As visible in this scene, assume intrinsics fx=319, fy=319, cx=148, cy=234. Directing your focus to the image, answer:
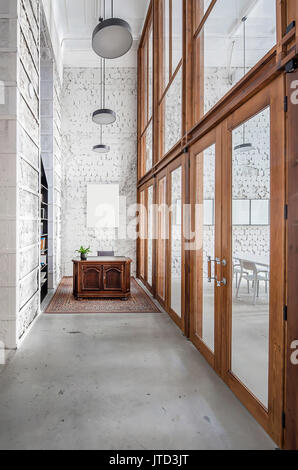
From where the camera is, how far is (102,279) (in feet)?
19.9

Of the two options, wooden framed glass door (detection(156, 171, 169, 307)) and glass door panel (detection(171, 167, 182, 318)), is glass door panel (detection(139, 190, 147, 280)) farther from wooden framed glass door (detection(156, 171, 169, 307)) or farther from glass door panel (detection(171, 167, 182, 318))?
glass door panel (detection(171, 167, 182, 318))

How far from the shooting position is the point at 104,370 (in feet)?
10.2

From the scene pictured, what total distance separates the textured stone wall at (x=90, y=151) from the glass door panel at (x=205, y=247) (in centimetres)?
523

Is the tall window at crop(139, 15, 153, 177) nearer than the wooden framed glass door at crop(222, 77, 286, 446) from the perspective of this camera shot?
No

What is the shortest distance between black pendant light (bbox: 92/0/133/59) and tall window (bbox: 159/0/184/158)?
0.78 metres

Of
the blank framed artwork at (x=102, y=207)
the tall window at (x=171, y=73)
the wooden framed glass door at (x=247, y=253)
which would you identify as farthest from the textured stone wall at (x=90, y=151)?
the wooden framed glass door at (x=247, y=253)

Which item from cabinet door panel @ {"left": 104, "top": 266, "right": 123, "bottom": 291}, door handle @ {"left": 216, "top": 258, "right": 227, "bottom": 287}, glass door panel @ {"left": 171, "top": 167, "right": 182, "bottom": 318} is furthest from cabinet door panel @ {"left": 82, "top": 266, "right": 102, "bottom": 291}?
door handle @ {"left": 216, "top": 258, "right": 227, "bottom": 287}

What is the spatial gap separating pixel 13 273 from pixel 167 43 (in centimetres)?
457

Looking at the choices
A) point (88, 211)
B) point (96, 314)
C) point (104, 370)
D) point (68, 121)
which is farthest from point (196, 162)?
point (68, 121)

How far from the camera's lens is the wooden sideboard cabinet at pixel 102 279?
19.7 ft

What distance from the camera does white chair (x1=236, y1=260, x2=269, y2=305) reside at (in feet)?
7.39

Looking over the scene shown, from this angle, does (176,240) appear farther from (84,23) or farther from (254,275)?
(84,23)

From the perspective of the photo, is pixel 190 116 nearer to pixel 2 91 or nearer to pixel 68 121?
pixel 2 91
